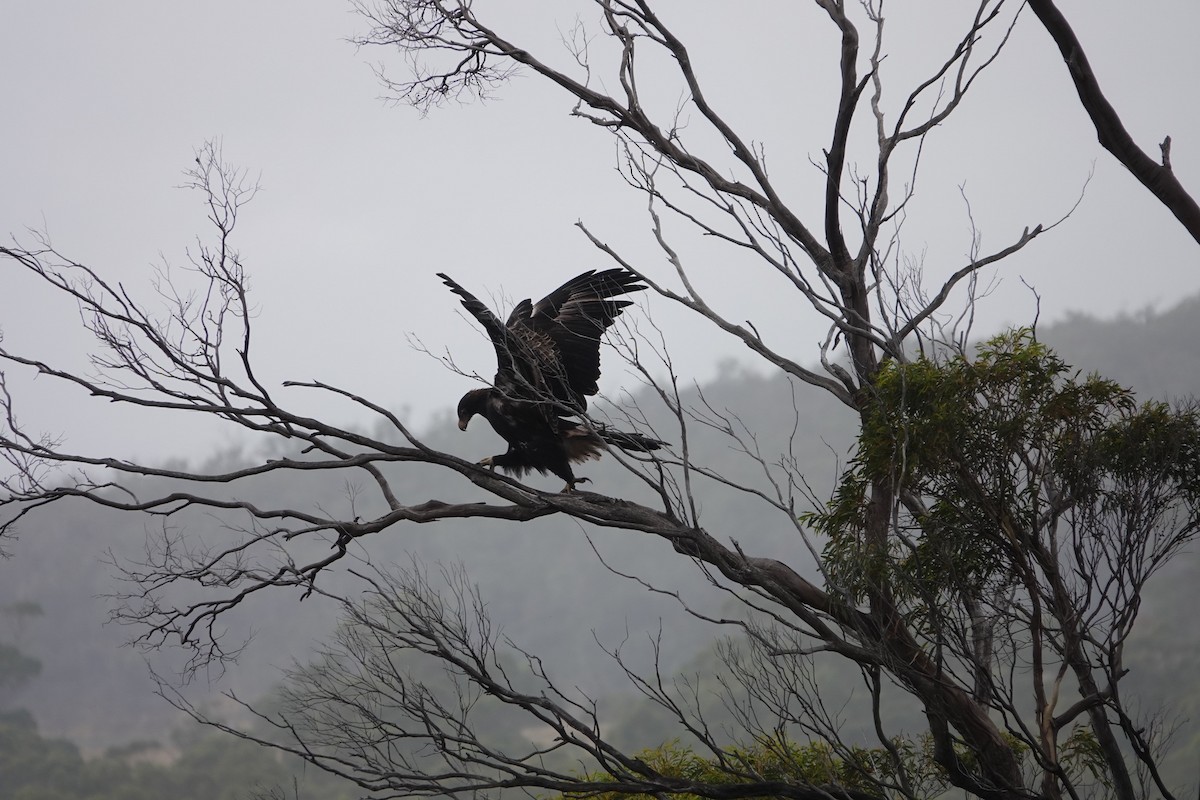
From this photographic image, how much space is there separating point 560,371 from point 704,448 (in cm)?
4596

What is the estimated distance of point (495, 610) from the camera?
1641 inches

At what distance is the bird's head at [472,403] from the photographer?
551 cm

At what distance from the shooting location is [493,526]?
45.1 m

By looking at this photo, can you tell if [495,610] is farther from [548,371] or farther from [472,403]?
[548,371]

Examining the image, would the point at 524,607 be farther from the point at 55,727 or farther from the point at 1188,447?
the point at 1188,447

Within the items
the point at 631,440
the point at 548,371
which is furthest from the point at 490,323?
the point at 631,440

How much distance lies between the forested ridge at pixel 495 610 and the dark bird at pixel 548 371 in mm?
6517

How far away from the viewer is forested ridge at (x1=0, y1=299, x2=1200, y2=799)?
858 inches

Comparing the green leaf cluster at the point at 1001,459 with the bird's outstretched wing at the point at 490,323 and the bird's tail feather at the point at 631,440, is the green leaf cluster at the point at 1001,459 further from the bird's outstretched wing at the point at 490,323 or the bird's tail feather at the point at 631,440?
the bird's outstretched wing at the point at 490,323

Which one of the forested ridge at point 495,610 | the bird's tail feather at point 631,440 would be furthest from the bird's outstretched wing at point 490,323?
the forested ridge at point 495,610

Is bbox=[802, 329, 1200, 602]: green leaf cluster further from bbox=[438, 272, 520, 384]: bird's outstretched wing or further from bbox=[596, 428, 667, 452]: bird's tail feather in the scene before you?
bbox=[438, 272, 520, 384]: bird's outstretched wing

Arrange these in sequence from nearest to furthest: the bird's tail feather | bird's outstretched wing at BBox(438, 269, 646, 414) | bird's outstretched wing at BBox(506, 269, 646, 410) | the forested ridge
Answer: the bird's tail feather
bird's outstretched wing at BBox(438, 269, 646, 414)
bird's outstretched wing at BBox(506, 269, 646, 410)
the forested ridge

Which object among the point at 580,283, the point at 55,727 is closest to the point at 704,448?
the point at 55,727

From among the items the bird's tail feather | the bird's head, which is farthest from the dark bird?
A: the bird's tail feather
